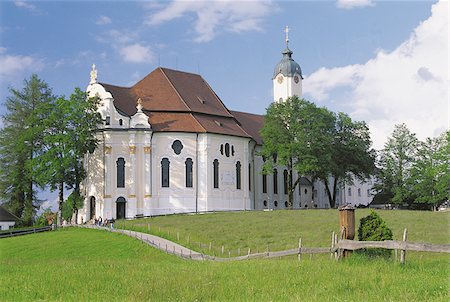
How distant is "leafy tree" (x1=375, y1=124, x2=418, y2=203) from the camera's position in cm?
8038

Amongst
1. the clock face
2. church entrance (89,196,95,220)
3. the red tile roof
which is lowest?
church entrance (89,196,95,220)

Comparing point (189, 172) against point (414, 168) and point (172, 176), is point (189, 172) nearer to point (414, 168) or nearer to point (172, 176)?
point (172, 176)

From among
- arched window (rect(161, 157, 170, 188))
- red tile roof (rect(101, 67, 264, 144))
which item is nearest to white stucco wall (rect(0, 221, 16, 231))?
red tile roof (rect(101, 67, 264, 144))

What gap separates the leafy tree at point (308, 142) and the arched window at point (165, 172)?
11.9 m

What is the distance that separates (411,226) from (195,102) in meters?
30.6

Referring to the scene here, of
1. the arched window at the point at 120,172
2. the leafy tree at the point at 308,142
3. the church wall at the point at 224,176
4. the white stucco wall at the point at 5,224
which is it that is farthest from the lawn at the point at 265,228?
the white stucco wall at the point at 5,224

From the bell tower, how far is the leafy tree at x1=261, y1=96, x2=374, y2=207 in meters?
12.2

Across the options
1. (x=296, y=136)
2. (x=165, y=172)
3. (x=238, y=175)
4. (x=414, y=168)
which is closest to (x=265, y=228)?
(x=165, y=172)

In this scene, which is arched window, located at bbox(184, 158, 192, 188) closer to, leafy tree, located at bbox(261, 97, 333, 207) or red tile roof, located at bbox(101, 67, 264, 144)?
red tile roof, located at bbox(101, 67, 264, 144)

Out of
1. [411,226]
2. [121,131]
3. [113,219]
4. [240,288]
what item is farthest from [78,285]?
[121,131]

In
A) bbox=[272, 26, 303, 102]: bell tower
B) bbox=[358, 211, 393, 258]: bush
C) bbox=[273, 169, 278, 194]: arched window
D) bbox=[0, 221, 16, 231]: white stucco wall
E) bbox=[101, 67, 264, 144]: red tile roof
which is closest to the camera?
bbox=[358, 211, 393, 258]: bush

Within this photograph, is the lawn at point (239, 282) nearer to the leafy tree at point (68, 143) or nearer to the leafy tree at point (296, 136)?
the leafy tree at point (68, 143)

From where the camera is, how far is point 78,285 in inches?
627

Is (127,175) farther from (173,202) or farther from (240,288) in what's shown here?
(240,288)
